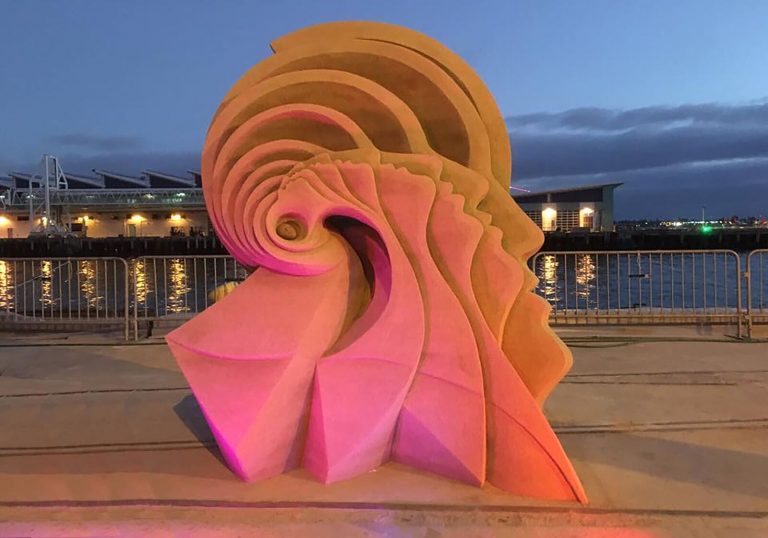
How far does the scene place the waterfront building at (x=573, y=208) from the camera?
6209cm

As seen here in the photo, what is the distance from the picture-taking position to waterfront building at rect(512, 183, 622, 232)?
204ft

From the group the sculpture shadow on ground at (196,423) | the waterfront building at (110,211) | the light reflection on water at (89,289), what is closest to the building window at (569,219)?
the waterfront building at (110,211)

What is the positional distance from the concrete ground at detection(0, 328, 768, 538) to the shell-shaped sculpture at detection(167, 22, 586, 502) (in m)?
0.27

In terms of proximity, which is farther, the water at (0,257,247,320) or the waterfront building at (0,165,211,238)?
the waterfront building at (0,165,211,238)

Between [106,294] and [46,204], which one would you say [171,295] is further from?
[46,204]

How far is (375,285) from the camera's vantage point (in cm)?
421

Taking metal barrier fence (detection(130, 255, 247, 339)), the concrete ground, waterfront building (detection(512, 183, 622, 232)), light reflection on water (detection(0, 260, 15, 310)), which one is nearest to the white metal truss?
metal barrier fence (detection(130, 255, 247, 339))

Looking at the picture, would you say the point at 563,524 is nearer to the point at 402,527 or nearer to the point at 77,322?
the point at 402,527

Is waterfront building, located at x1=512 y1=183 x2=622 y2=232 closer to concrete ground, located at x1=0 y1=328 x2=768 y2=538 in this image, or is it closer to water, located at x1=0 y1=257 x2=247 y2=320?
water, located at x1=0 y1=257 x2=247 y2=320

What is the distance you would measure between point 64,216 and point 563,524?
2782 inches

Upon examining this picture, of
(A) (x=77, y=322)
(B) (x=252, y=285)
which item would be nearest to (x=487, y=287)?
(B) (x=252, y=285)

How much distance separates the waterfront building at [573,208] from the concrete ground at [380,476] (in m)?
57.1

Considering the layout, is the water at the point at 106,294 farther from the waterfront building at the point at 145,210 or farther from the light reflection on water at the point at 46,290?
the waterfront building at the point at 145,210

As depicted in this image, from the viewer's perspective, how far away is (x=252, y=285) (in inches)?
161
